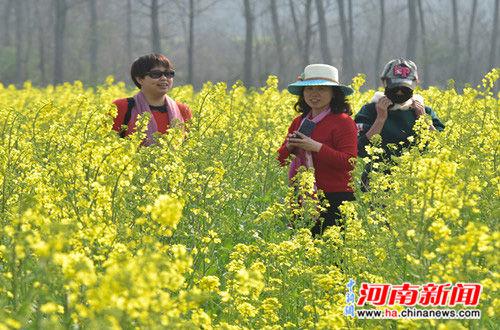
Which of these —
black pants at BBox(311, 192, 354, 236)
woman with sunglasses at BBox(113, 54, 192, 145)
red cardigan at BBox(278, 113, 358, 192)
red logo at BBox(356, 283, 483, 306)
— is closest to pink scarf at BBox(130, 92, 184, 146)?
woman with sunglasses at BBox(113, 54, 192, 145)

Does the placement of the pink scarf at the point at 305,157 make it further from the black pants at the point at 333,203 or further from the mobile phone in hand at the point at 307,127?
the black pants at the point at 333,203

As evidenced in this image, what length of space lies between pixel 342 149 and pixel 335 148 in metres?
0.07

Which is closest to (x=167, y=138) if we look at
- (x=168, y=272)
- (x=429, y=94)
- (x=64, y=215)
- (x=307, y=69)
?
(x=307, y=69)

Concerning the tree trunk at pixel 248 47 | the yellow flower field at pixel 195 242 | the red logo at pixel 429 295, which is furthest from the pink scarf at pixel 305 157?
the tree trunk at pixel 248 47

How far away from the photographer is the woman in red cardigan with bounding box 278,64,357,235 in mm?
5375

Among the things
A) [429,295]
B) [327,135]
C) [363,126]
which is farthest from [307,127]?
[429,295]

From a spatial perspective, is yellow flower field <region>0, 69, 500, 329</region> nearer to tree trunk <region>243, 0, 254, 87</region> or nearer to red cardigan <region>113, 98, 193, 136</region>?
red cardigan <region>113, 98, 193, 136</region>

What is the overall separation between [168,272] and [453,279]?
941 millimetres

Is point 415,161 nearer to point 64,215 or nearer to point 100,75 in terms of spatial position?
point 64,215

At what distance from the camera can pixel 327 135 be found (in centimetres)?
543

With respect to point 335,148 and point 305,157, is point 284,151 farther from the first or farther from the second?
point 335,148

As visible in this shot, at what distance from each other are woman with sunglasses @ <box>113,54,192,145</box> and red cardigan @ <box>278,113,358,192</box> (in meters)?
1.14

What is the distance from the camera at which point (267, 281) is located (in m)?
4.10

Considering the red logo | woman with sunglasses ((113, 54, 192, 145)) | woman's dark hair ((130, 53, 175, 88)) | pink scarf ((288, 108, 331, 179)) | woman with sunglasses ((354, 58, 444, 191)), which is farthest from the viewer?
woman's dark hair ((130, 53, 175, 88))
